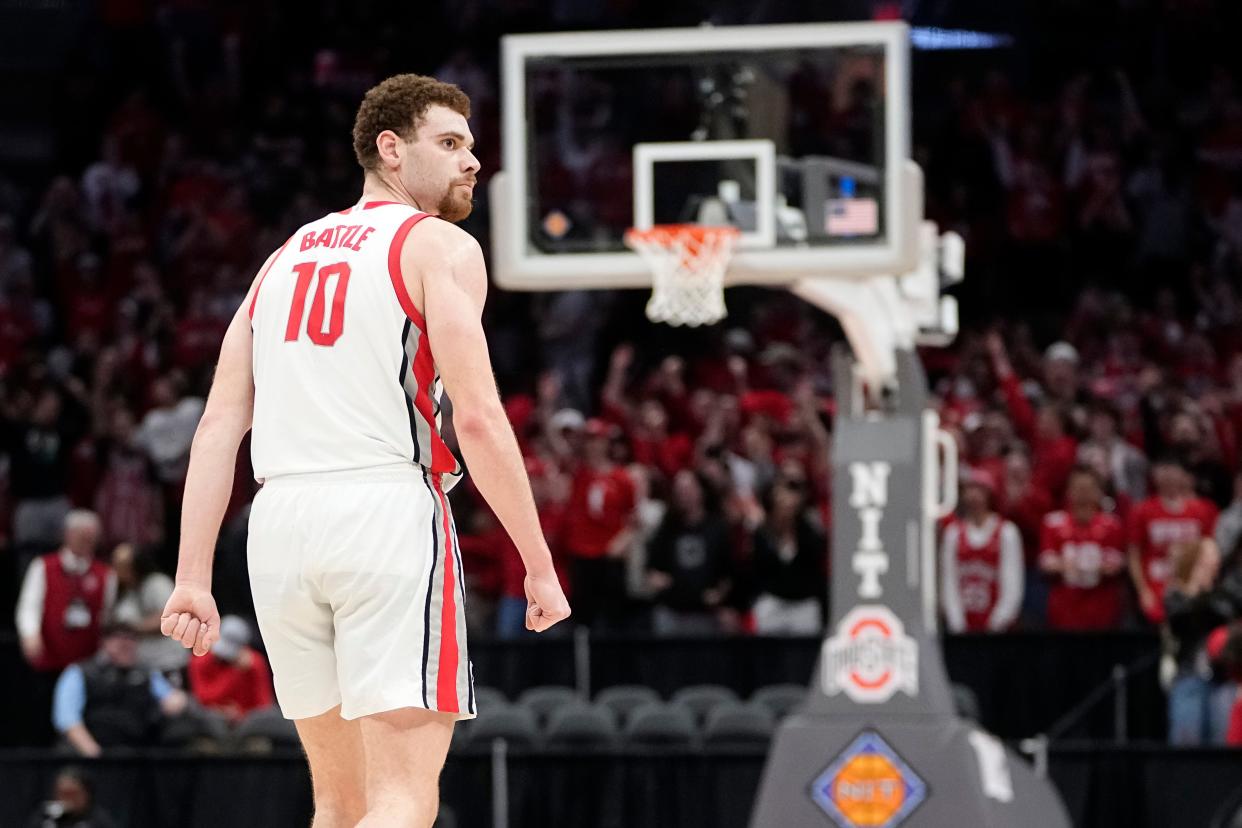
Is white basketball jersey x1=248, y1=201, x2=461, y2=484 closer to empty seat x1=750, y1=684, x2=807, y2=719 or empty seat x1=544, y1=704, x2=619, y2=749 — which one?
empty seat x1=544, y1=704, x2=619, y2=749

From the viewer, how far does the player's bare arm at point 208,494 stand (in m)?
4.70

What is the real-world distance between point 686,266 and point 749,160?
2.24 feet

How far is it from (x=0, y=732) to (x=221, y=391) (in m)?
10.2

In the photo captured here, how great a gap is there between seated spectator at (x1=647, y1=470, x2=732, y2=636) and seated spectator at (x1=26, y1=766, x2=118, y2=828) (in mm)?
4122

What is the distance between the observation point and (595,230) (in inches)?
432

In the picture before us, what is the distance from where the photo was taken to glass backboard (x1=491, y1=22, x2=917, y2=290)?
10.4 metres

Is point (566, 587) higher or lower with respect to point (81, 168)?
lower

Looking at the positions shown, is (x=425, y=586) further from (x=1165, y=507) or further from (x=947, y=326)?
(x=1165, y=507)

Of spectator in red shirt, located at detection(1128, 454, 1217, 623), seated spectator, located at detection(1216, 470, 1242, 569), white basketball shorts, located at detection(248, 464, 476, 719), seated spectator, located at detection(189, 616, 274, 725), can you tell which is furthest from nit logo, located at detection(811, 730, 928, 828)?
white basketball shorts, located at detection(248, 464, 476, 719)

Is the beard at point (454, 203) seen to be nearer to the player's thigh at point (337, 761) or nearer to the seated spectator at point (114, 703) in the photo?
the player's thigh at point (337, 761)

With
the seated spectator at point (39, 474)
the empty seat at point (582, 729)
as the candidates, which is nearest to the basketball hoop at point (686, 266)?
the empty seat at point (582, 729)

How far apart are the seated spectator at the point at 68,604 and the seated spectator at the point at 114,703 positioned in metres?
0.93

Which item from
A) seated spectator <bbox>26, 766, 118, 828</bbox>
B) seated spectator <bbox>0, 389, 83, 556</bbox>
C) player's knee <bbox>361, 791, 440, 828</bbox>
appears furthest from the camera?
seated spectator <bbox>0, 389, 83, 556</bbox>

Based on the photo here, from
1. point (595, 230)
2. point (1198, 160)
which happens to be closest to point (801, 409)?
point (595, 230)
